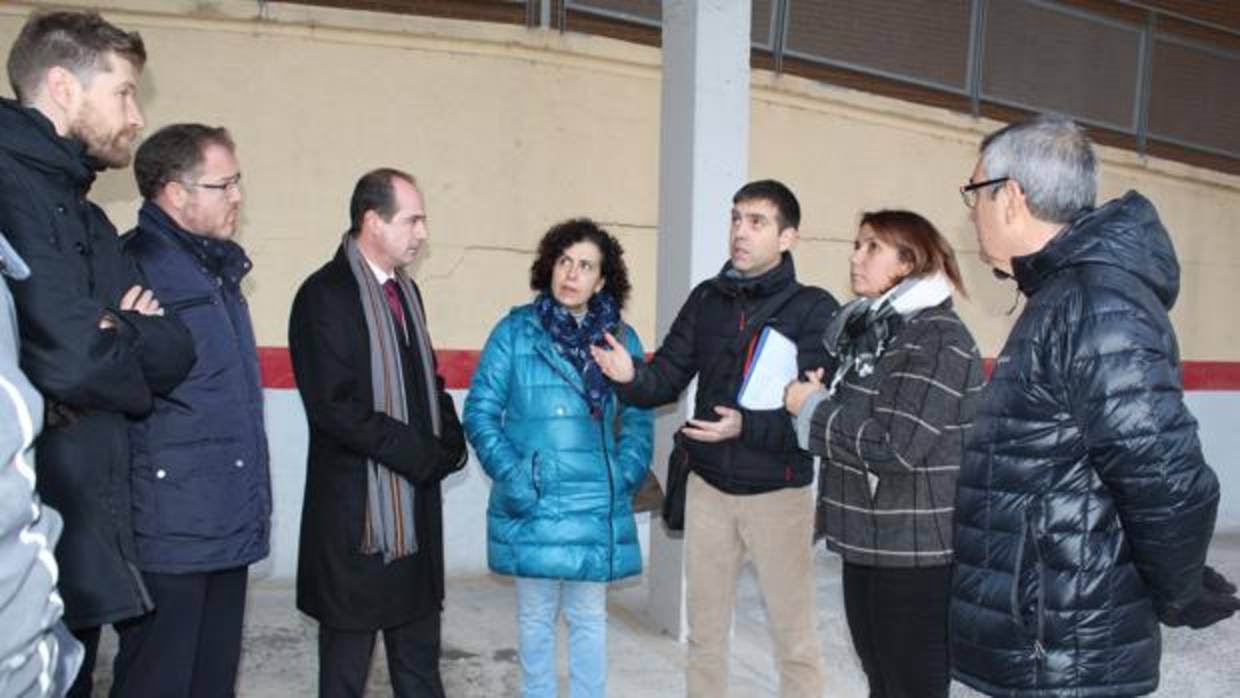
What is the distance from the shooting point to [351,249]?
3.42 meters

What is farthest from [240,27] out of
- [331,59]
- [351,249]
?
[351,249]

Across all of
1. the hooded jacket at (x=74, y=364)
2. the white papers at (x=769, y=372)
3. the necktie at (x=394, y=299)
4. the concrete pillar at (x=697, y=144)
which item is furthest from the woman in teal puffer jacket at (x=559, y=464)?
the hooded jacket at (x=74, y=364)

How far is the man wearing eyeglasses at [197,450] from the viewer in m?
2.87

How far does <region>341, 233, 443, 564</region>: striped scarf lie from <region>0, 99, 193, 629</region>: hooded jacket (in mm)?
869

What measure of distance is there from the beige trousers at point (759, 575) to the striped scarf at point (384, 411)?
96cm

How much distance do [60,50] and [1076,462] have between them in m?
2.30

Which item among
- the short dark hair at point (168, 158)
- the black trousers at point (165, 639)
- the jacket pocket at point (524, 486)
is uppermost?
the short dark hair at point (168, 158)

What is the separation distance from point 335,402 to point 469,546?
2988 mm

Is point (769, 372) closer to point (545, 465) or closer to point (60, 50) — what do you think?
point (545, 465)

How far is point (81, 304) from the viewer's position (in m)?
2.29

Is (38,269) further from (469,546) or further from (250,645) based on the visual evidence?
(469,546)

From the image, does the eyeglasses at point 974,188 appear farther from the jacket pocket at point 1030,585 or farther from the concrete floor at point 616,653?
the concrete floor at point 616,653

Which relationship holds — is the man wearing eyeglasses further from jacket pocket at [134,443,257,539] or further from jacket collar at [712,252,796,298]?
jacket collar at [712,252,796,298]

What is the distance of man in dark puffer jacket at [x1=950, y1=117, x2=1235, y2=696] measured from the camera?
2123 mm
